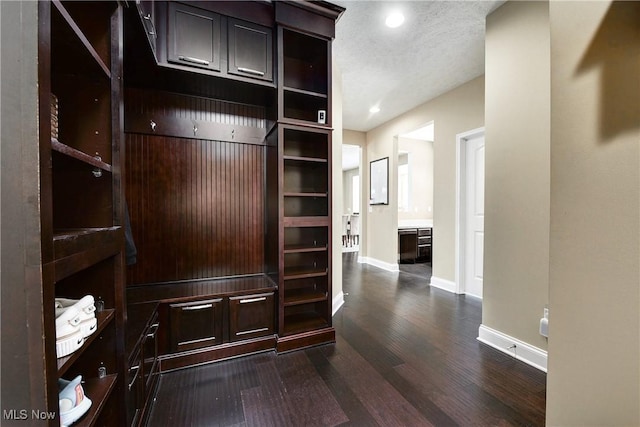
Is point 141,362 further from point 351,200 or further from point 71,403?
point 351,200

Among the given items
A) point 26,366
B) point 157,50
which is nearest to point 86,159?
point 26,366

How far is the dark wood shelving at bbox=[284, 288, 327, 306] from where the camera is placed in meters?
2.32

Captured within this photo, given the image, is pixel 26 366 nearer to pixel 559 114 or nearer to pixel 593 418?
pixel 593 418

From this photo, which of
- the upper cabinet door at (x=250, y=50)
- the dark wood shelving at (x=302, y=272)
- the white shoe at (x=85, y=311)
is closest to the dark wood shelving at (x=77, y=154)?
the white shoe at (x=85, y=311)

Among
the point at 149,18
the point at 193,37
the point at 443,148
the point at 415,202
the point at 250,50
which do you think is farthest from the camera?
the point at 415,202

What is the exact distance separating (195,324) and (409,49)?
338cm

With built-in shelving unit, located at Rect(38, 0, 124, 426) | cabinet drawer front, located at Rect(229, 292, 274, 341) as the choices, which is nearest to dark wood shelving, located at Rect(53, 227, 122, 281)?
built-in shelving unit, located at Rect(38, 0, 124, 426)

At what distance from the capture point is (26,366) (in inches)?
21.5

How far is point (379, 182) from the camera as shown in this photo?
5203 mm

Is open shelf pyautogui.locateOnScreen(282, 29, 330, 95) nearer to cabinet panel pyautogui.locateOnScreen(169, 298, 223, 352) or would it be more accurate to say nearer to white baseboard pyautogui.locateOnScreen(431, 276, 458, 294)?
cabinet panel pyautogui.locateOnScreen(169, 298, 223, 352)

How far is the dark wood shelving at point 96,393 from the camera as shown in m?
0.81

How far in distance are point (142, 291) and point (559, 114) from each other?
9.26 feet

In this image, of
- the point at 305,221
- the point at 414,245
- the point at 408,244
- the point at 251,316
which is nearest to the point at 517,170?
the point at 305,221

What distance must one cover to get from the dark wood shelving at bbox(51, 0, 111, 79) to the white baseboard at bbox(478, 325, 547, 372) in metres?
3.18
